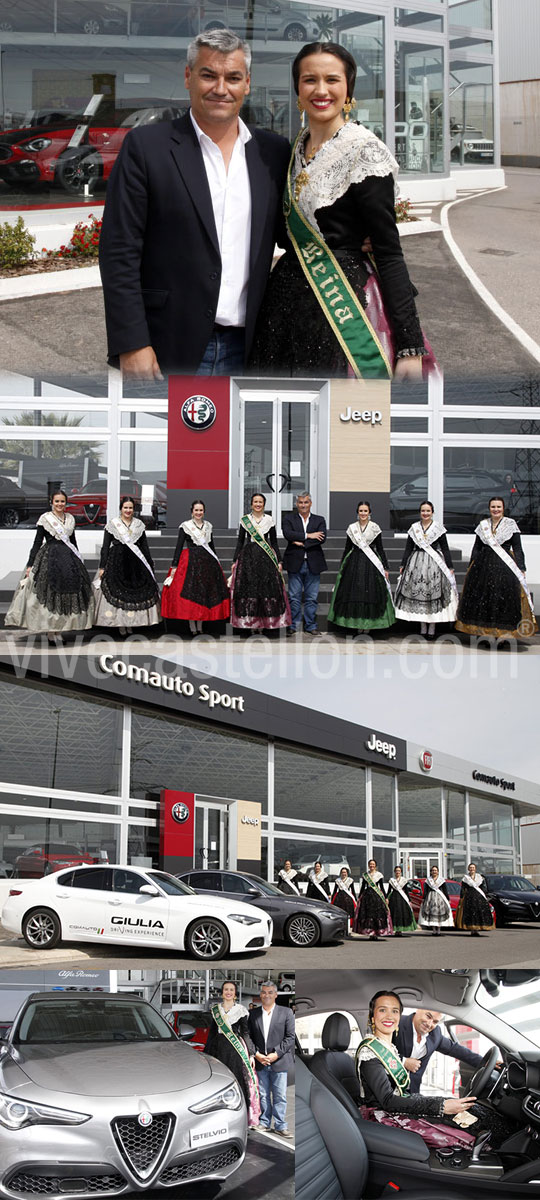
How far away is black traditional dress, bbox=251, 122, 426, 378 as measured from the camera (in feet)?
20.8

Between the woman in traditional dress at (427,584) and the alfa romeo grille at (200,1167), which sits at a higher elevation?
the woman in traditional dress at (427,584)

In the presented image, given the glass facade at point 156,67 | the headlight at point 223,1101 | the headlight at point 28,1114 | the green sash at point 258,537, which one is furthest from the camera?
the glass facade at point 156,67

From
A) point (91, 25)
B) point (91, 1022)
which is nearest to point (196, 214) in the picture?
point (91, 25)

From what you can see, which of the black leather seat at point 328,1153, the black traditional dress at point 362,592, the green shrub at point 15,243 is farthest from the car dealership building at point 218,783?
the green shrub at point 15,243

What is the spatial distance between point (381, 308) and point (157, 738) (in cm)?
245

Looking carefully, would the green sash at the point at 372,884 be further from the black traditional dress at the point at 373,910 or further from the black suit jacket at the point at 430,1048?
the black suit jacket at the point at 430,1048

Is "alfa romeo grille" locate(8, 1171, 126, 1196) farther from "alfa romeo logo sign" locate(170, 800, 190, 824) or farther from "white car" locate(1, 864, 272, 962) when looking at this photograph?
"alfa romeo logo sign" locate(170, 800, 190, 824)

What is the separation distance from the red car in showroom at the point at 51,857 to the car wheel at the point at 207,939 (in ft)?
1.79

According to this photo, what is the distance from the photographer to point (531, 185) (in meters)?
7.05

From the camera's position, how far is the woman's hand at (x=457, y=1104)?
538 cm

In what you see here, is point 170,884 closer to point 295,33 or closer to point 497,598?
point 497,598

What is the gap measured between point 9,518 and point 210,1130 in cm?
330

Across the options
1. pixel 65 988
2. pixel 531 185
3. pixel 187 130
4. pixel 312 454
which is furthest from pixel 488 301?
pixel 65 988

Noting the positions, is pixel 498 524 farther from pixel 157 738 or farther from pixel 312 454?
pixel 157 738
